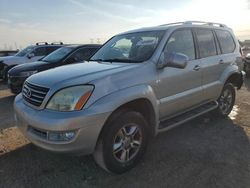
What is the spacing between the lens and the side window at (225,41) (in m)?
5.49

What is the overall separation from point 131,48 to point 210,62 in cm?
158

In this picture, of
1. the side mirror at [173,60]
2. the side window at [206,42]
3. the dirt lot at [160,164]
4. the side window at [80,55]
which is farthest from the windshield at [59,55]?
the side mirror at [173,60]

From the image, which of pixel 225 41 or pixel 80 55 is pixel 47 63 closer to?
pixel 80 55

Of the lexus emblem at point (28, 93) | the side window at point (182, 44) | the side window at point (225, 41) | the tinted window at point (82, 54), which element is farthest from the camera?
the tinted window at point (82, 54)

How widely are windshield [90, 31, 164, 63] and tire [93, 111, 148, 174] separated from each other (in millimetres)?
940

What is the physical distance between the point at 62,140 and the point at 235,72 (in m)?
4.16

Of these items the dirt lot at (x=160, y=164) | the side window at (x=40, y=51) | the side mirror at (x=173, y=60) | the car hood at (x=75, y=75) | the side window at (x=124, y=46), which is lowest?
the dirt lot at (x=160, y=164)

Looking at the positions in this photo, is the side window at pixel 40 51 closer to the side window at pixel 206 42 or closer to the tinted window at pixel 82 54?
the tinted window at pixel 82 54

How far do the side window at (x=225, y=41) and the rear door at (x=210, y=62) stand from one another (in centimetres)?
22

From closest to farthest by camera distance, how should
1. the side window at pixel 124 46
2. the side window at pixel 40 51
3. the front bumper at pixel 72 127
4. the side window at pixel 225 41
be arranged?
the front bumper at pixel 72 127 → the side window at pixel 124 46 → the side window at pixel 225 41 → the side window at pixel 40 51

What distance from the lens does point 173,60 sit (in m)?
3.71

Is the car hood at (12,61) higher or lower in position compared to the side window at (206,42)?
lower

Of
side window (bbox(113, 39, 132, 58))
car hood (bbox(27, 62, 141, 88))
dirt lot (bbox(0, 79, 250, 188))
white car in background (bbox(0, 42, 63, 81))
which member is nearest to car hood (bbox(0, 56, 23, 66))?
white car in background (bbox(0, 42, 63, 81))

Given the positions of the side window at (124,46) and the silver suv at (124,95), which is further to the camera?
the side window at (124,46)
